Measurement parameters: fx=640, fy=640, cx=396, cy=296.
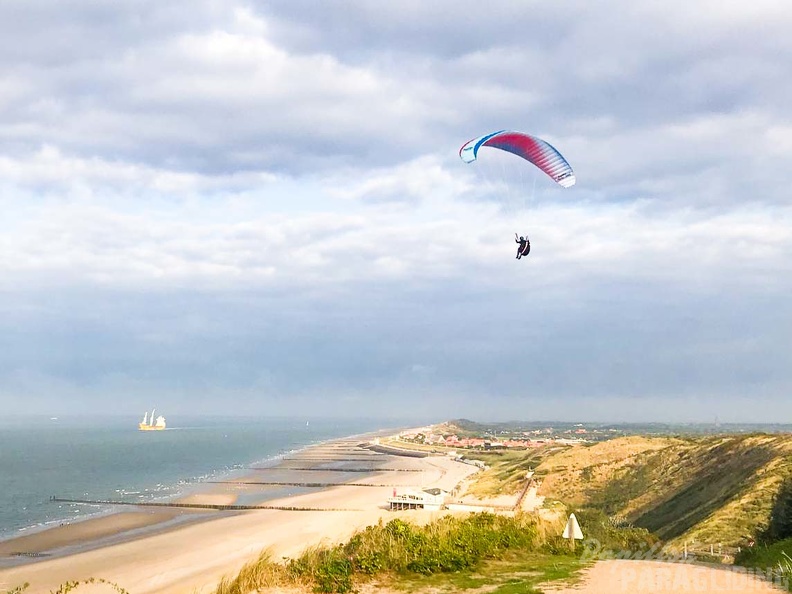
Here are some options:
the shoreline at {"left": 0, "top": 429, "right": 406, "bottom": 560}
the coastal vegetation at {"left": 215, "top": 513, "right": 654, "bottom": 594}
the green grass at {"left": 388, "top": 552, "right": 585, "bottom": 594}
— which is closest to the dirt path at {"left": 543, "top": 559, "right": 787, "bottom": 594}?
the green grass at {"left": 388, "top": 552, "right": 585, "bottom": 594}

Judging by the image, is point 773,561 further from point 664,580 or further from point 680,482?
point 680,482

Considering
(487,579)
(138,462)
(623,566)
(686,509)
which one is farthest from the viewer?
(138,462)

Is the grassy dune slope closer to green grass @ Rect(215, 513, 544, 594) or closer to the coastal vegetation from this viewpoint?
the coastal vegetation

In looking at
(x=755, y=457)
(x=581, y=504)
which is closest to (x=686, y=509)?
(x=755, y=457)

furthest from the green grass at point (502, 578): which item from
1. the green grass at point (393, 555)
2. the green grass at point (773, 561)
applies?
the green grass at point (773, 561)

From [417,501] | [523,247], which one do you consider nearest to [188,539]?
[417,501]

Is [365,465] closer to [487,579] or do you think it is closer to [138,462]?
[138,462]
